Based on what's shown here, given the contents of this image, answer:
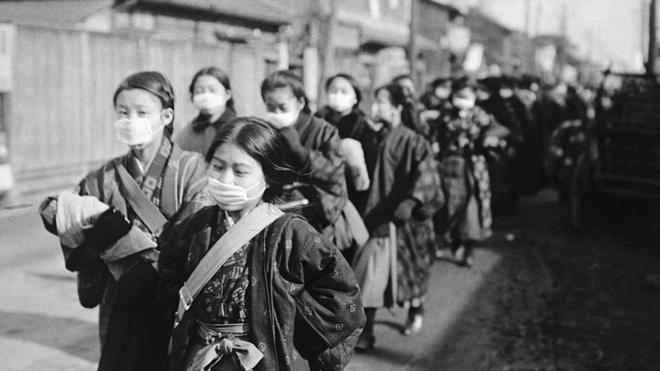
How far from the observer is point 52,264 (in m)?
8.05

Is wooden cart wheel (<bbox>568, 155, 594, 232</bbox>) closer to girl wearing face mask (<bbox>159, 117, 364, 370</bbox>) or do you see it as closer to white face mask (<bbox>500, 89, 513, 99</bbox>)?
white face mask (<bbox>500, 89, 513, 99</bbox>)

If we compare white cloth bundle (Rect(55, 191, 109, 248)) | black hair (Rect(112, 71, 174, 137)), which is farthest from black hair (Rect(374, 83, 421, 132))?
white cloth bundle (Rect(55, 191, 109, 248))

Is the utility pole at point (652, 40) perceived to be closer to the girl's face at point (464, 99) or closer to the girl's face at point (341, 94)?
the girl's face at point (464, 99)

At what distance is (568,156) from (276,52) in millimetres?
7880

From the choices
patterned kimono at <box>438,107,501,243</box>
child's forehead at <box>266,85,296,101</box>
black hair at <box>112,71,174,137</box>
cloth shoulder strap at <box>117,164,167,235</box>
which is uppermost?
black hair at <box>112,71,174,137</box>

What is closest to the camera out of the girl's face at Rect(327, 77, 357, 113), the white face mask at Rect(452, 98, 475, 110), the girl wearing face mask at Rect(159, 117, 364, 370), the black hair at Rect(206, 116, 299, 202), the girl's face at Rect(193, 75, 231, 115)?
the girl wearing face mask at Rect(159, 117, 364, 370)

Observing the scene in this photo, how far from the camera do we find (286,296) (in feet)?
8.93

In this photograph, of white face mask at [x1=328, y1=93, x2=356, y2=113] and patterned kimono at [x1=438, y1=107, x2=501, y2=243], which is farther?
patterned kimono at [x1=438, y1=107, x2=501, y2=243]

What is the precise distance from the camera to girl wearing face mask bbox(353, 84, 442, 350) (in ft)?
18.9

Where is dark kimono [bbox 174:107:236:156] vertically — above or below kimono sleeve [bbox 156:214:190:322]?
above

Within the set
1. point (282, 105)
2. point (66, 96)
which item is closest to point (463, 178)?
point (282, 105)

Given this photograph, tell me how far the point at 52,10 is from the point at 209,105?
9.23 metres

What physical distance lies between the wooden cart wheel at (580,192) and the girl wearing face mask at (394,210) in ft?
16.1

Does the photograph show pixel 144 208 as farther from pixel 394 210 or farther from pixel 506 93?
pixel 506 93
